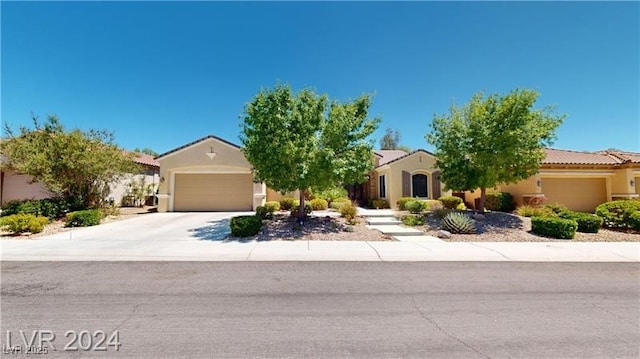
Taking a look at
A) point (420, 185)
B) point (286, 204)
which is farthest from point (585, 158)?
point (286, 204)

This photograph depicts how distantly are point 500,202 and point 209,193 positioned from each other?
17559 millimetres

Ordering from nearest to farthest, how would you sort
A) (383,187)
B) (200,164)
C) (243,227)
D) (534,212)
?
(243,227)
(534,212)
(200,164)
(383,187)

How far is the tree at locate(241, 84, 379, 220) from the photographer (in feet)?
34.0

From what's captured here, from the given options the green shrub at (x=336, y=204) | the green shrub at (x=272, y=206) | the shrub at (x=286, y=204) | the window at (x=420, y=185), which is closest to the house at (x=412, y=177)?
the window at (x=420, y=185)

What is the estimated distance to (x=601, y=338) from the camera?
11.7 feet

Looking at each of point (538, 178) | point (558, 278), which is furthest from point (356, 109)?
point (538, 178)

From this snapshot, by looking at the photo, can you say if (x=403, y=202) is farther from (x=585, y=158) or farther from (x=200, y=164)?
(x=200, y=164)

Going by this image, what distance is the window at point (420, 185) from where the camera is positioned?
1872cm

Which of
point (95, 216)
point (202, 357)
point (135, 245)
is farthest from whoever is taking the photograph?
point (95, 216)

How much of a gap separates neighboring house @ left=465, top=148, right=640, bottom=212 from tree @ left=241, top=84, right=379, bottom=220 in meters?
11.5

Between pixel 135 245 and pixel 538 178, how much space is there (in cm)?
1964

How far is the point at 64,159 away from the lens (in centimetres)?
1312

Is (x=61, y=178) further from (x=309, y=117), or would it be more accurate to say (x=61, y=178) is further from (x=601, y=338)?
(x=601, y=338)

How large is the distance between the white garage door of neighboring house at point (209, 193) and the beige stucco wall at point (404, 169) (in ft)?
29.6
